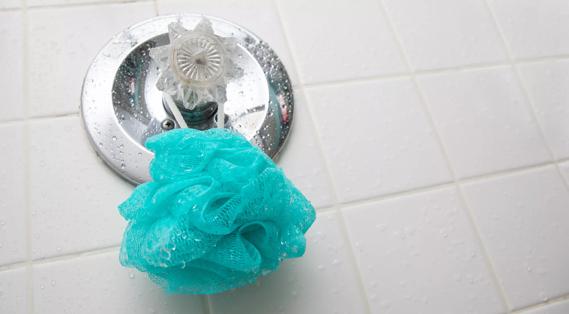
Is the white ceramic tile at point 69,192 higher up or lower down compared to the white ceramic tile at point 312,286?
higher up

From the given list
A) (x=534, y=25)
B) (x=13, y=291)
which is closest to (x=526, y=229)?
(x=534, y=25)

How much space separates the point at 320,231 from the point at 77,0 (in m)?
0.39

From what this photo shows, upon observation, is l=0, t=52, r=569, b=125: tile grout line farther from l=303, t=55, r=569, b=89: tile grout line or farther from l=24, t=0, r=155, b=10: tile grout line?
l=24, t=0, r=155, b=10: tile grout line

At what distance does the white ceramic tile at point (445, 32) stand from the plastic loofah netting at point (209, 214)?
0.32 meters

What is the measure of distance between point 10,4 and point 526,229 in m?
0.64

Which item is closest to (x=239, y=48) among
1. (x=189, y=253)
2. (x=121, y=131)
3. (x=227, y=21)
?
(x=227, y=21)

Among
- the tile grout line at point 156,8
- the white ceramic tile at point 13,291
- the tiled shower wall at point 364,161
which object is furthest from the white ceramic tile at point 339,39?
the white ceramic tile at point 13,291

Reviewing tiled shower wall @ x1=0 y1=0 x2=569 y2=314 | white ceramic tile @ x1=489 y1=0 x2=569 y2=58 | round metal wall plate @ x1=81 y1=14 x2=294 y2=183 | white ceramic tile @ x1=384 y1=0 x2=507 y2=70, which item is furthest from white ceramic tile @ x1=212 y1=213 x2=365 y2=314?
white ceramic tile @ x1=489 y1=0 x2=569 y2=58

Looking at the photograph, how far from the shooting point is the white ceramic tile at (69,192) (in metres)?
0.47

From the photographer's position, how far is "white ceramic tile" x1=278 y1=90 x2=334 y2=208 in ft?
1.70

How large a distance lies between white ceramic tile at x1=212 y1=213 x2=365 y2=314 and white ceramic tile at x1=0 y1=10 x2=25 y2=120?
0.29 metres

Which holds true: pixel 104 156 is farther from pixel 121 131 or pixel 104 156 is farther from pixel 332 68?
pixel 332 68

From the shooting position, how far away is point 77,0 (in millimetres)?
562

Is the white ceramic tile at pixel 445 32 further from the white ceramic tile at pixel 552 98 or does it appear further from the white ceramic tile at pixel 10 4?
the white ceramic tile at pixel 10 4
